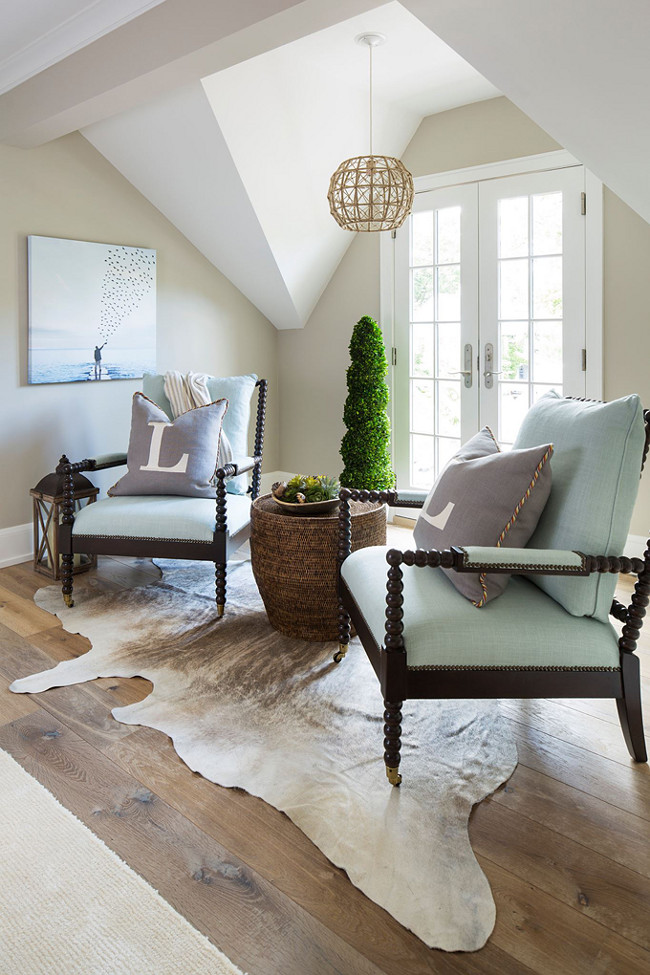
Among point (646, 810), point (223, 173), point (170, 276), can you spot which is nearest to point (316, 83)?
point (223, 173)

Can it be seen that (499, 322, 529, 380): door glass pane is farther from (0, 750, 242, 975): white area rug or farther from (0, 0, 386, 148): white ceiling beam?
(0, 750, 242, 975): white area rug

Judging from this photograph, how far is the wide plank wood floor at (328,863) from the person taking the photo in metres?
1.48

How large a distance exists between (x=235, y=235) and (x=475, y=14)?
2.29m

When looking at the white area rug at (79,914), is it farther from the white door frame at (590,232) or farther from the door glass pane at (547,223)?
the door glass pane at (547,223)

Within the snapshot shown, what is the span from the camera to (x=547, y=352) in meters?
4.15

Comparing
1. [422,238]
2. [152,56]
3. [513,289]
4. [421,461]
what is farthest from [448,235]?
[152,56]

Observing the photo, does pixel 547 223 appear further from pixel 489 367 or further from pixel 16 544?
pixel 16 544

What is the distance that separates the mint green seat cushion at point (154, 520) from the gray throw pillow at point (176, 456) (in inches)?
3.4

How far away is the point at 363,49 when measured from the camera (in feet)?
11.9

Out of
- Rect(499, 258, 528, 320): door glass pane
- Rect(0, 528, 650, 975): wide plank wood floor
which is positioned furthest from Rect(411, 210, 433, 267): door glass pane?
Rect(0, 528, 650, 975): wide plank wood floor

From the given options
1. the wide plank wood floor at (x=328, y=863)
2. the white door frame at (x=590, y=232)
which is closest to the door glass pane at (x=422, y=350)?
the white door frame at (x=590, y=232)

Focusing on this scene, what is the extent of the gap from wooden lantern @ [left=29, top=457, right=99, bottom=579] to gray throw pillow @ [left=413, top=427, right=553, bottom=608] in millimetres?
2214

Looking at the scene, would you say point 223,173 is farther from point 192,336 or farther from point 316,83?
point 192,336

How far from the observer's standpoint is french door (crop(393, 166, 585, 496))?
4047 mm
